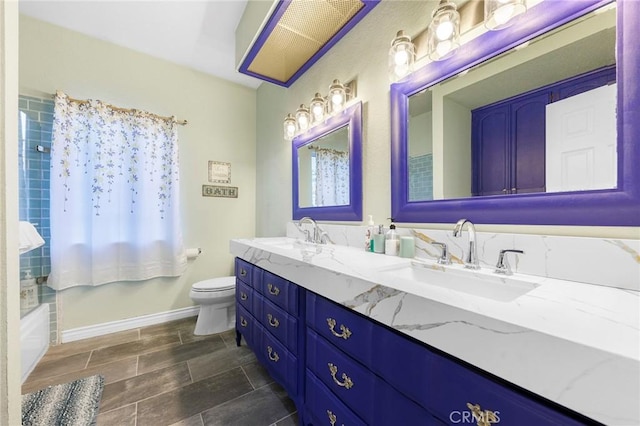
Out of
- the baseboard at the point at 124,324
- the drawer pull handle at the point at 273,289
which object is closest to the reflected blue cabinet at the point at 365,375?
the drawer pull handle at the point at 273,289

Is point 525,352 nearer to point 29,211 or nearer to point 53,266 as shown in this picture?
point 53,266

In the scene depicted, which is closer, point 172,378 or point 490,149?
point 490,149

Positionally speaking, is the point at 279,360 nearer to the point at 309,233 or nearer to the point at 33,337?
the point at 309,233

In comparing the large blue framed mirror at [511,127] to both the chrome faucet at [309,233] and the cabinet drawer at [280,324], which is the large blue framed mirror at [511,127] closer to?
the chrome faucet at [309,233]

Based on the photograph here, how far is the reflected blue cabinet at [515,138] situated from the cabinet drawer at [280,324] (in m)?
1.06

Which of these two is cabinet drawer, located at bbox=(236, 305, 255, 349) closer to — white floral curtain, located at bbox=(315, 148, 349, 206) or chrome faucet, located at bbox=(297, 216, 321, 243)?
chrome faucet, located at bbox=(297, 216, 321, 243)

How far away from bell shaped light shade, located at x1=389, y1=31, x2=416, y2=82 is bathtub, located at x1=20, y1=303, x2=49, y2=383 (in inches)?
108

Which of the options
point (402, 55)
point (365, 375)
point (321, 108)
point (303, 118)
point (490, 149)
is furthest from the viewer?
point (303, 118)

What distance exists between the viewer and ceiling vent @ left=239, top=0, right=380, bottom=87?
146 cm

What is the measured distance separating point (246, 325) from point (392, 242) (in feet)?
4.01

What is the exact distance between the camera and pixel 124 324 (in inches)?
88.8

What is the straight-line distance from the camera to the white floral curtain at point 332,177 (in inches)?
67.4

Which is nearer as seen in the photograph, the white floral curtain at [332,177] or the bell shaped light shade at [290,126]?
the white floral curtain at [332,177]

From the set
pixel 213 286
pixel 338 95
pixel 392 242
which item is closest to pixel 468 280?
pixel 392 242
